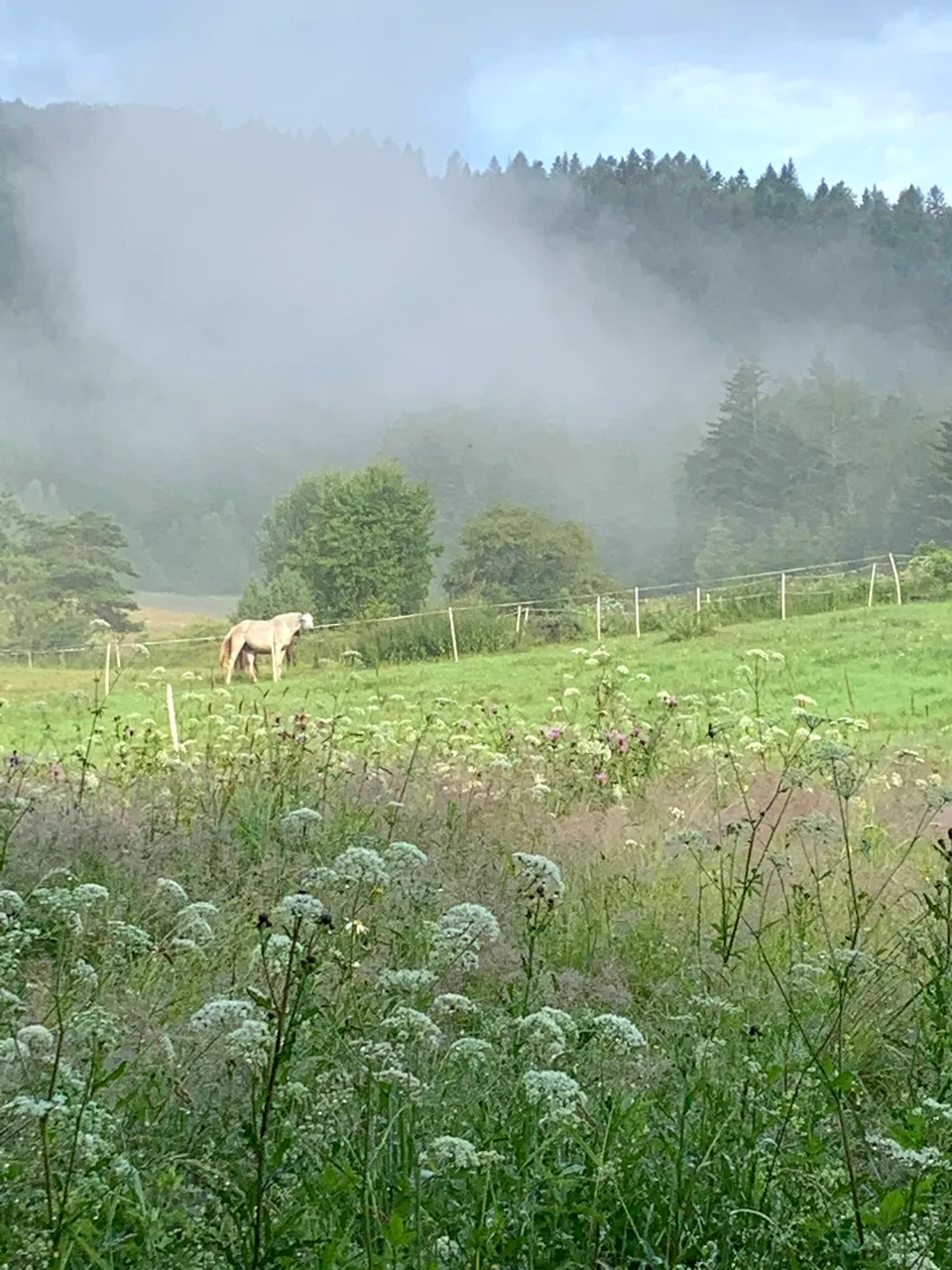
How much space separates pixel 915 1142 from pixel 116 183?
55234mm

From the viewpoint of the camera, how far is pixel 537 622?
14.6m

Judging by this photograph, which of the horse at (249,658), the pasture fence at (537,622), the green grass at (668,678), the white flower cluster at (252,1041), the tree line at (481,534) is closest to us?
the white flower cluster at (252,1041)

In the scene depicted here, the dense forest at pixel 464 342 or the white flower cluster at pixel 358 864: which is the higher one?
the dense forest at pixel 464 342

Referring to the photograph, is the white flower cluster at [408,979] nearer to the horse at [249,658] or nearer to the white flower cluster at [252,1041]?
the white flower cluster at [252,1041]

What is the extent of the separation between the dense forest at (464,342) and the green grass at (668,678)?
19.2 feet

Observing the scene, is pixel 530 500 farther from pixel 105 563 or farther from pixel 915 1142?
pixel 915 1142

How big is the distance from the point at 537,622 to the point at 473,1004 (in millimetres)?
12592

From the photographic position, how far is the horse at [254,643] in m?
13.1

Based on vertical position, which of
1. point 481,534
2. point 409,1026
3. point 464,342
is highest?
point 464,342

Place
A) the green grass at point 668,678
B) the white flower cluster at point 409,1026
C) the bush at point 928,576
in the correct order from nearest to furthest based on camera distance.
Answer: the white flower cluster at point 409,1026
the green grass at point 668,678
the bush at point 928,576

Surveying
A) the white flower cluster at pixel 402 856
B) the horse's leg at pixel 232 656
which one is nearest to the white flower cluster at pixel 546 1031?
the white flower cluster at pixel 402 856

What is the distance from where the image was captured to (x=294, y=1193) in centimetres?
134

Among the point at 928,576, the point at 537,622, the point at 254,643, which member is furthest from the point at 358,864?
the point at 928,576

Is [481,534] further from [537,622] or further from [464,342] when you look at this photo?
[464,342]
